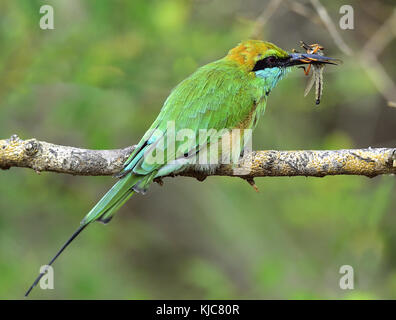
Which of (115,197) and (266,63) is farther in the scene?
(266,63)

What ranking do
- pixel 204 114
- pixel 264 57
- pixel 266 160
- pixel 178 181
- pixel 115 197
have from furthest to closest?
pixel 178 181
pixel 264 57
pixel 204 114
pixel 266 160
pixel 115 197

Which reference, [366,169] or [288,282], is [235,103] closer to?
[366,169]

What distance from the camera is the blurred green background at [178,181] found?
3.74 metres

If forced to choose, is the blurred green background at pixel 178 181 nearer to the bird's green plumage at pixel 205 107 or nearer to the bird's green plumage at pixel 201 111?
the bird's green plumage at pixel 201 111

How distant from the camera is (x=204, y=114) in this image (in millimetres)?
2896

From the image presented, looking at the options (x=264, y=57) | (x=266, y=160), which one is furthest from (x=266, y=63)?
(x=266, y=160)

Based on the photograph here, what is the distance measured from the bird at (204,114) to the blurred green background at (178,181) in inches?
17.6

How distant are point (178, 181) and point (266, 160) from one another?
2.40m

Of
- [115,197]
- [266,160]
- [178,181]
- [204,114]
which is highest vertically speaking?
[178,181]

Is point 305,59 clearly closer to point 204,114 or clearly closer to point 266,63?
point 266,63

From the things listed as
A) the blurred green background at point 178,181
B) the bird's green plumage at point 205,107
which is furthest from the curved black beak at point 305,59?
the blurred green background at point 178,181

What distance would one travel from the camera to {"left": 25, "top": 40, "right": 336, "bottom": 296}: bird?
259 cm

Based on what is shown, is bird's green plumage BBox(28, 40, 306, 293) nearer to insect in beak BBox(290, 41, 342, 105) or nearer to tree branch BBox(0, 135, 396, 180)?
insect in beak BBox(290, 41, 342, 105)

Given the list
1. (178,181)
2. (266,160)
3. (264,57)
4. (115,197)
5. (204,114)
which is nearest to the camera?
(115,197)
